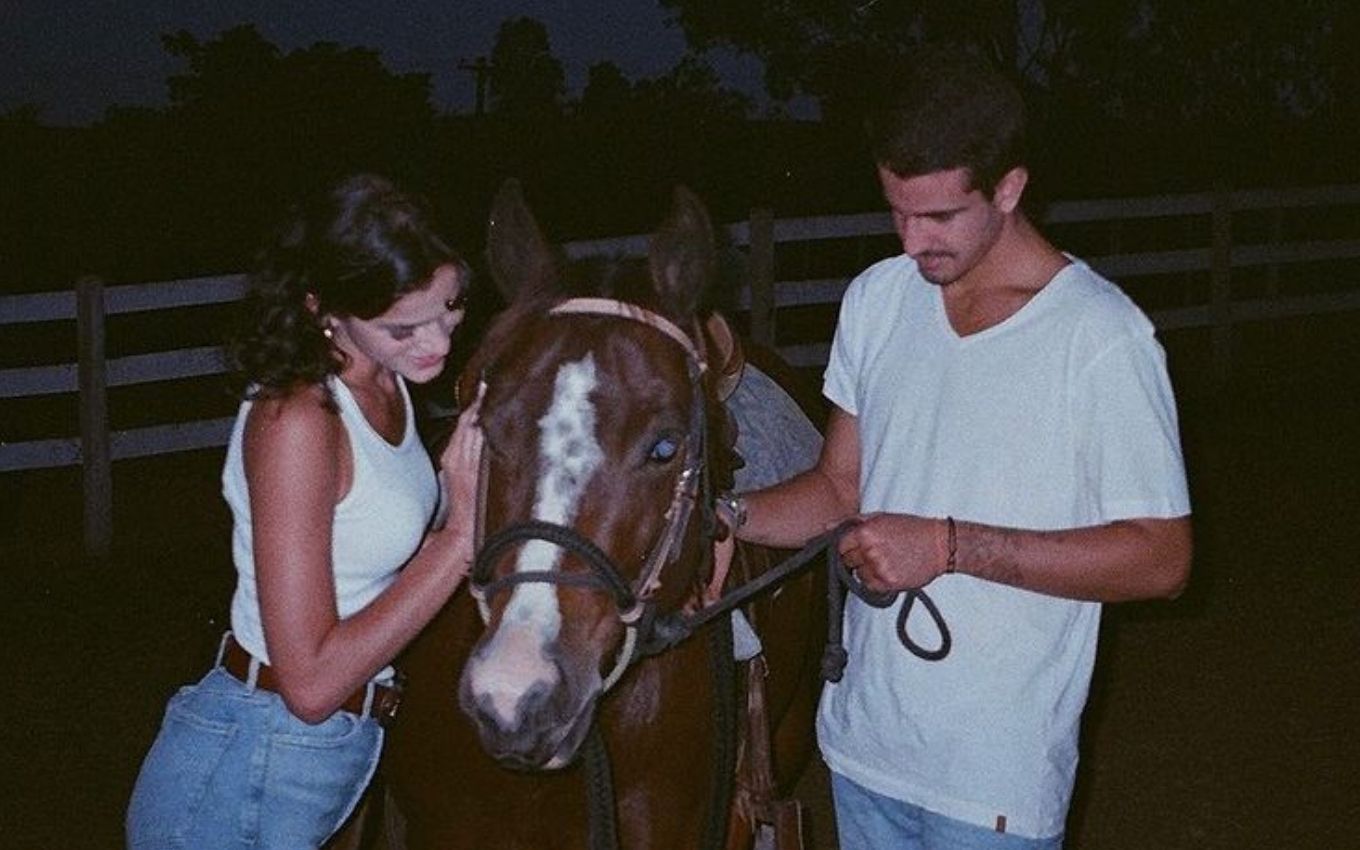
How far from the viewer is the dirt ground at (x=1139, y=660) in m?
5.05

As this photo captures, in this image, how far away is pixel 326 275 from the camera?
8.09ft

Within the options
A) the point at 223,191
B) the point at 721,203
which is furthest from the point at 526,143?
the point at 223,191

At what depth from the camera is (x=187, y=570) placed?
24.6 feet

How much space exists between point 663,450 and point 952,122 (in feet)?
2.29

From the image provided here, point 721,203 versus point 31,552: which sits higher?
point 721,203

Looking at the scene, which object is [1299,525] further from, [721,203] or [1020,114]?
[721,203]

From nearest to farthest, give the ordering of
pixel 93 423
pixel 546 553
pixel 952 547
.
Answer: pixel 546 553, pixel 952 547, pixel 93 423

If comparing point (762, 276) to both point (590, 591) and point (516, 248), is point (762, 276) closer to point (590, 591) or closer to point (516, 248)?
point (516, 248)

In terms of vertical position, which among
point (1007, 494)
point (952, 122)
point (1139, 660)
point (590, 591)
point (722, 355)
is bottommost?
point (1139, 660)

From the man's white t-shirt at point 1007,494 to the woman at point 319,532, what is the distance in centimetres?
77

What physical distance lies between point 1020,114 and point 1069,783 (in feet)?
3.69

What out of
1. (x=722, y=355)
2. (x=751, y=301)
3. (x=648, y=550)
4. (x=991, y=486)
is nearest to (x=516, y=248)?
(x=722, y=355)

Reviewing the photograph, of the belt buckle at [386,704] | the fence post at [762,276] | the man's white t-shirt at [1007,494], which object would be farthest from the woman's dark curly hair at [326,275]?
the fence post at [762,276]

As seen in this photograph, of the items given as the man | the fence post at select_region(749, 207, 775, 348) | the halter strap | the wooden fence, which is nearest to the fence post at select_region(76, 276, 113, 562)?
the wooden fence
